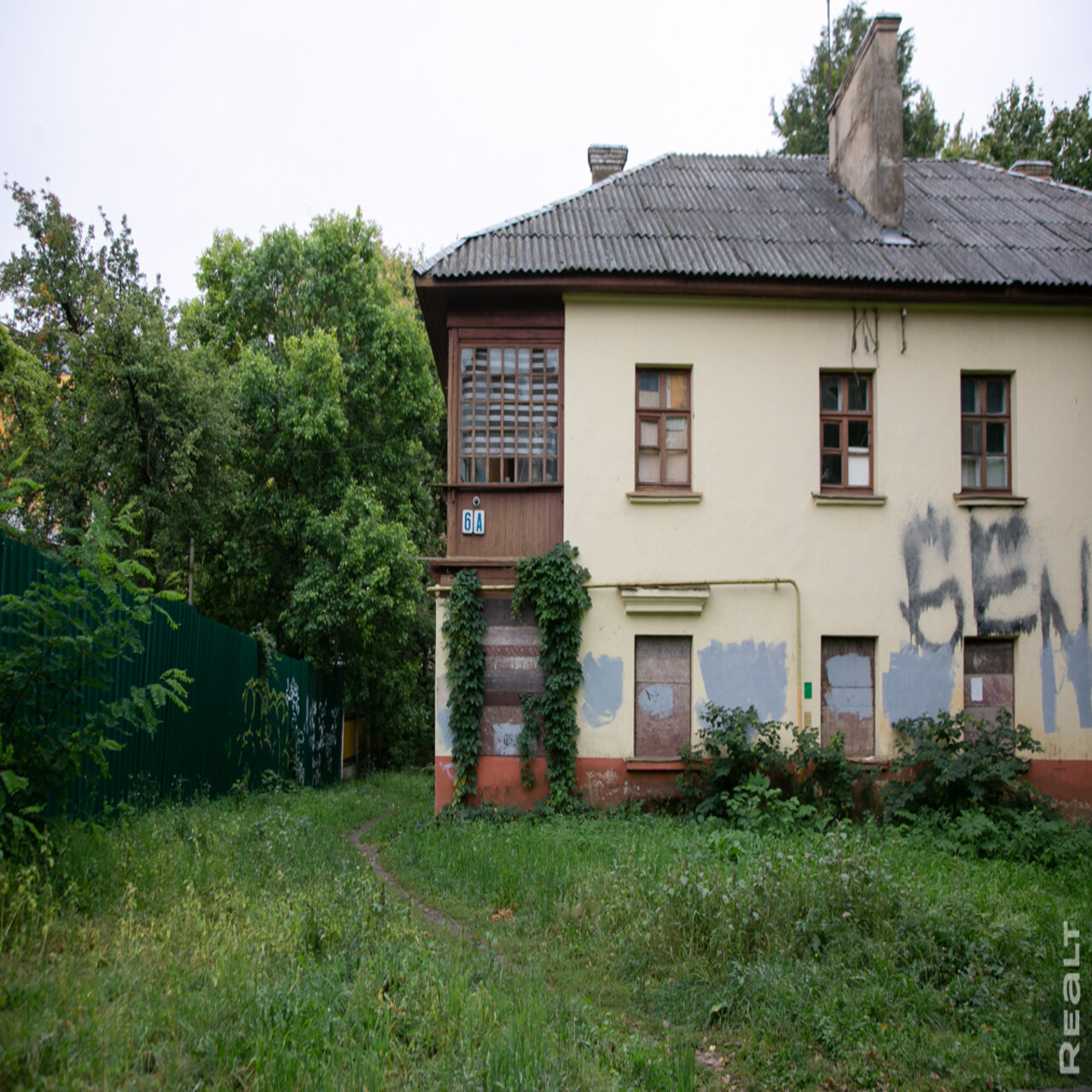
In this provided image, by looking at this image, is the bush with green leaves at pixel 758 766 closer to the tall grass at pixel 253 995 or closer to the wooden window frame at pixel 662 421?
the wooden window frame at pixel 662 421

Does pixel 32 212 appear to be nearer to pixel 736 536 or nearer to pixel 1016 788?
pixel 736 536

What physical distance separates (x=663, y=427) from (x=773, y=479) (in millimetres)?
1633

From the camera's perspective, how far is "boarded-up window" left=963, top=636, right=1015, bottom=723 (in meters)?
12.3

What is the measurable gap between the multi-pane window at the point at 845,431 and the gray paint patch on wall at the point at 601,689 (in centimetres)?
383

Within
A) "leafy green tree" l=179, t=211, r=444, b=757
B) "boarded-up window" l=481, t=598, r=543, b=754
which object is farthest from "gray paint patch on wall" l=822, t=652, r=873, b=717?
"leafy green tree" l=179, t=211, r=444, b=757

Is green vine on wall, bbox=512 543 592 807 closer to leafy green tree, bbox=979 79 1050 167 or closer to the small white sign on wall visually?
the small white sign on wall

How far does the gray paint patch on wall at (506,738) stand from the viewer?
11.9 metres

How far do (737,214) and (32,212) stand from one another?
66.8 feet

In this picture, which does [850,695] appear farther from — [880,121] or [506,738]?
[880,121]

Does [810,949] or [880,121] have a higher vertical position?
[880,121]

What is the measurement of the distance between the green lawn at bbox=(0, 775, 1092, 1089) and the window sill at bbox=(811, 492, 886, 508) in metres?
5.39

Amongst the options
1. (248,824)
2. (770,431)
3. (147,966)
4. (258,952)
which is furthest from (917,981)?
(770,431)

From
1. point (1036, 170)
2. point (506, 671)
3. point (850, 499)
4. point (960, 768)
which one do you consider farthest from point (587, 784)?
point (1036, 170)

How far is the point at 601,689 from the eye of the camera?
1196 centimetres
